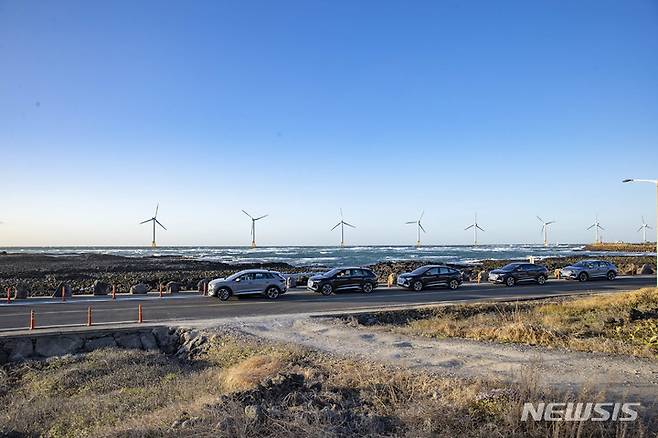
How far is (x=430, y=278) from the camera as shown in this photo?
3253 centimetres

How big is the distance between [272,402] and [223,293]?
65.1 ft

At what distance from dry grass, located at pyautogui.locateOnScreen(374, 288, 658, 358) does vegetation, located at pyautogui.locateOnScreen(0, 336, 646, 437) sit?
559 cm

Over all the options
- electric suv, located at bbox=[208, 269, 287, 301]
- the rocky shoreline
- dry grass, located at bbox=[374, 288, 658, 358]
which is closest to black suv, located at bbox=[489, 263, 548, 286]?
the rocky shoreline

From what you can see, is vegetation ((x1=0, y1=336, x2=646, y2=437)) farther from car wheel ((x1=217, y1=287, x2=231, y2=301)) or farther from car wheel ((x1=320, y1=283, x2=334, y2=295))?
car wheel ((x1=320, y1=283, x2=334, y2=295))

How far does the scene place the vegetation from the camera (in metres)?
→ 6.59

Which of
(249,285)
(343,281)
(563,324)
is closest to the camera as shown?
(563,324)

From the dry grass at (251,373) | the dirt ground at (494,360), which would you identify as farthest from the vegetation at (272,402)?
the dirt ground at (494,360)

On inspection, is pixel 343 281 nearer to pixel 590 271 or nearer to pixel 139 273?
pixel 590 271

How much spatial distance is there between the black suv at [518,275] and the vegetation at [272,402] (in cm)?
2578

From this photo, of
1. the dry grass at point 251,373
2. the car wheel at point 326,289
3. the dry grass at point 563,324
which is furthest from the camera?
the car wheel at point 326,289

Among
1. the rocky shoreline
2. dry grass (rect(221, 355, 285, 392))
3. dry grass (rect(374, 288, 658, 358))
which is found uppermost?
dry grass (rect(221, 355, 285, 392))

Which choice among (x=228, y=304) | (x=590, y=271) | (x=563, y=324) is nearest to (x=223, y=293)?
(x=228, y=304)

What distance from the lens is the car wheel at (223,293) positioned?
88.1 ft

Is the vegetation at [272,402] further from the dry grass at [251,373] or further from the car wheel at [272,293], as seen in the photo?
the car wheel at [272,293]
